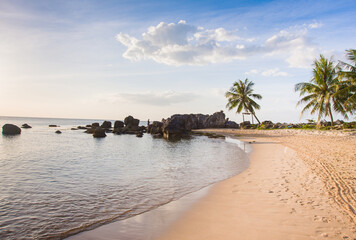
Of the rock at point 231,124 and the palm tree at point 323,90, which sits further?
the rock at point 231,124

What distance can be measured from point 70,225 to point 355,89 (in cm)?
3559

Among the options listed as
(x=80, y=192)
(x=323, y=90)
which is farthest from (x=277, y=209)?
(x=323, y=90)

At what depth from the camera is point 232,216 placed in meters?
5.81

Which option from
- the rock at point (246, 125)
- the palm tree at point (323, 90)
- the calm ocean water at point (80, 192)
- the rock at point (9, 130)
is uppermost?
the palm tree at point (323, 90)

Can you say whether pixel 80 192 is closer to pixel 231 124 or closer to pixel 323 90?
pixel 323 90

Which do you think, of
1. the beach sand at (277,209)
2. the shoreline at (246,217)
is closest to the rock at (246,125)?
the beach sand at (277,209)

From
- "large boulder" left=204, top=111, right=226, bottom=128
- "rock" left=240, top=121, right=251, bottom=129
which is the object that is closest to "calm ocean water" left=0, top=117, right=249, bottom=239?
"rock" left=240, top=121, right=251, bottom=129

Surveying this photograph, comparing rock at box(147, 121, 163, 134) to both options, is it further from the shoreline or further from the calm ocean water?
the shoreline

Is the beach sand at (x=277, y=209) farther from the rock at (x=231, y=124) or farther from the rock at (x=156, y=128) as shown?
the rock at (x=231, y=124)

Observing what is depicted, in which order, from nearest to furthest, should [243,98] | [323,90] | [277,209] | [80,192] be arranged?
[277,209] → [80,192] → [323,90] → [243,98]

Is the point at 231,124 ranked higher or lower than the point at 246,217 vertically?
higher

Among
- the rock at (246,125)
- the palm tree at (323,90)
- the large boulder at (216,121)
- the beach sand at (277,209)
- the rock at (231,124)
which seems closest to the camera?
the beach sand at (277,209)

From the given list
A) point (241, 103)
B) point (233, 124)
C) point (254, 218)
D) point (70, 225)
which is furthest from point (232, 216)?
point (233, 124)

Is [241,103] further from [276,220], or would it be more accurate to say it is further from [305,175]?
[276,220]
